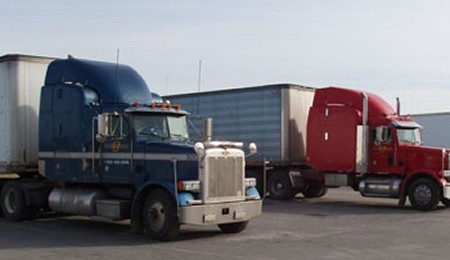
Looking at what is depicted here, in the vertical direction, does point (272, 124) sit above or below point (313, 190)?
above

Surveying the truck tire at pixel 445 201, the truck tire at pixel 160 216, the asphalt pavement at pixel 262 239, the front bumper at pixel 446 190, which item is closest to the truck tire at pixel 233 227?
the asphalt pavement at pixel 262 239

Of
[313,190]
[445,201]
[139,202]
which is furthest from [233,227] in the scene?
[313,190]

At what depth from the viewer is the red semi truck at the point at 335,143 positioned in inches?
814

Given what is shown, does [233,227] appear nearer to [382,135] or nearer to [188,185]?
[188,185]

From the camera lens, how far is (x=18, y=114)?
1653 cm

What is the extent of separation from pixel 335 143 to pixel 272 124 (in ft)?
7.66

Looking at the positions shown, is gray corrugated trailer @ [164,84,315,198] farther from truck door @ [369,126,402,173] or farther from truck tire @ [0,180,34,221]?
truck tire @ [0,180,34,221]

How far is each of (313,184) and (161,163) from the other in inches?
453

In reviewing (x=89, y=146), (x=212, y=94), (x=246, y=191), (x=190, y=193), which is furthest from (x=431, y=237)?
(x=212, y=94)

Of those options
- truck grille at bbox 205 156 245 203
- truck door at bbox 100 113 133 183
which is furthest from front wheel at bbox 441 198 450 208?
truck door at bbox 100 113 133 183

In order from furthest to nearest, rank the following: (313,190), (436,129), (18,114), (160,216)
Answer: (436,129) < (313,190) < (18,114) < (160,216)

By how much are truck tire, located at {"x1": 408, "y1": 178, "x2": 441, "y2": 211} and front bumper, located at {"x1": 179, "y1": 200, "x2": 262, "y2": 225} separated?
7.78 meters

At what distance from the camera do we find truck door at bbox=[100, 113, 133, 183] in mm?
14273

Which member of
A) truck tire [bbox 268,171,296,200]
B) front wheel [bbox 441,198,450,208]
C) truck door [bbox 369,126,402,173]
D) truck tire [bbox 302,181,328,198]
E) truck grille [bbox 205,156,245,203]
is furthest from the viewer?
truck tire [bbox 302,181,328,198]
